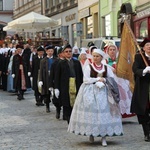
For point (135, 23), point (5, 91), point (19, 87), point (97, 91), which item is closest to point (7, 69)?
point (5, 91)

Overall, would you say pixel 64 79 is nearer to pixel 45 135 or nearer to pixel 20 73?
pixel 45 135

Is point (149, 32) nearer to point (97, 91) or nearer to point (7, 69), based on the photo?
point (7, 69)

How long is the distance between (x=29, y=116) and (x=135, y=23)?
7327 millimetres

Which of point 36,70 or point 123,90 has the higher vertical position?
point 36,70

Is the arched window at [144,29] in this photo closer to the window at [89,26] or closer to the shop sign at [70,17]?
the window at [89,26]

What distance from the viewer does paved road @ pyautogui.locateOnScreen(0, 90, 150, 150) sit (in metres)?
8.53

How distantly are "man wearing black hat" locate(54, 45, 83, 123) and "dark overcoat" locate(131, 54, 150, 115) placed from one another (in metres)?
1.94

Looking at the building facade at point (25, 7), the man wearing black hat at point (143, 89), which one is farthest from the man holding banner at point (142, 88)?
the building facade at point (25, 7)

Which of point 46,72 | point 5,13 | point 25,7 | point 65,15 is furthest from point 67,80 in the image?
point 5,13

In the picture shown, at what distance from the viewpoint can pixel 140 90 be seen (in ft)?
28.1

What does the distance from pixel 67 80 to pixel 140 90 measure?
219 centimetres

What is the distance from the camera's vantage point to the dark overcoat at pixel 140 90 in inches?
335

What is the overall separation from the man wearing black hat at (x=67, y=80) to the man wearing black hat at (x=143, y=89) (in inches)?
77.1

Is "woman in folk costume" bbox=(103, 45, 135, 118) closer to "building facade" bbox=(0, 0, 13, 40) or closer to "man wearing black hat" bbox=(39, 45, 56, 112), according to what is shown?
"man wearing black hat" bbox=(39, 45, 56, 112)
